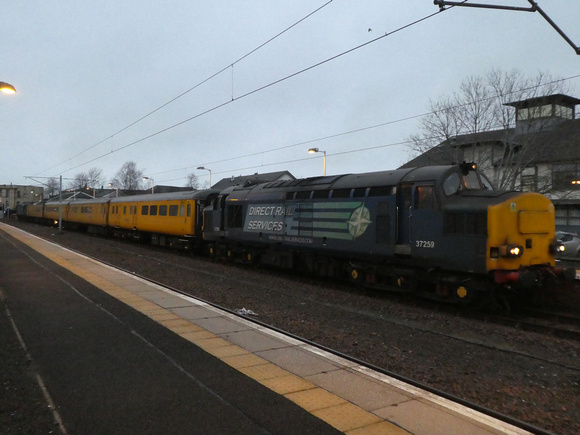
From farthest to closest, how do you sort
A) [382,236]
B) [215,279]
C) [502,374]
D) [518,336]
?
1. [215,279]
2. [382,236]
3. [518,336]
4. [502,374]

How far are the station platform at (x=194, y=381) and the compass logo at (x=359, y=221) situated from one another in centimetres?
477

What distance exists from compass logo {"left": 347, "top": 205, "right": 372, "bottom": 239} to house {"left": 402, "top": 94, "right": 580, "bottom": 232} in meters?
12.8

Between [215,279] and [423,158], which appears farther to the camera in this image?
[423,158]

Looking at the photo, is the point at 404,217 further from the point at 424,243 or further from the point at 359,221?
the point at 359,221

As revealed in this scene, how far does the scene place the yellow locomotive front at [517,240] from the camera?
960cm

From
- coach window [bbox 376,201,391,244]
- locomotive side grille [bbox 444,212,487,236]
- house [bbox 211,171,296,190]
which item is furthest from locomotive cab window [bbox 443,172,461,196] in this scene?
house [bbox 211,171,296,190]

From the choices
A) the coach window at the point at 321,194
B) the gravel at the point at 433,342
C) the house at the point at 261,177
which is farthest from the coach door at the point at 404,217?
the house at the point at 261,177

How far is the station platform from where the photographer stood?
15.0 ft

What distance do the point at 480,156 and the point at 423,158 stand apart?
12.7 ft

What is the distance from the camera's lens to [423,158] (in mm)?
27797

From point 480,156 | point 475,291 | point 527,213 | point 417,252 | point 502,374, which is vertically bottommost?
point 502,374

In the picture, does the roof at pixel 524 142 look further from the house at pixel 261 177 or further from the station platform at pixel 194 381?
the house at pixel 261 177

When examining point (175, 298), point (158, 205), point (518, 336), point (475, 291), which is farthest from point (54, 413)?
point (158, 205)

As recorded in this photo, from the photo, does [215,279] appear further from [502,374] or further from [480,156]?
[480,156]
